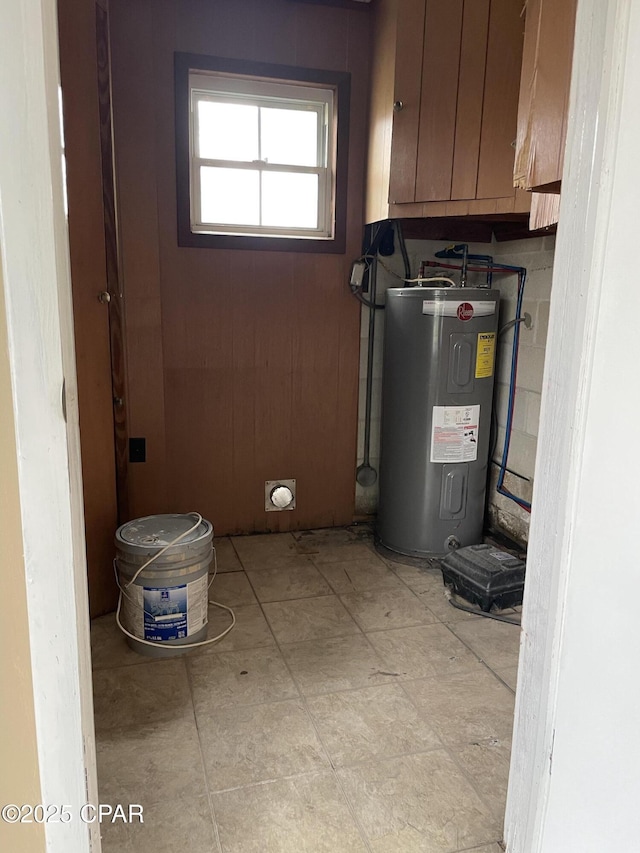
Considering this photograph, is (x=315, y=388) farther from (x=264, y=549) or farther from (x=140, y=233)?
(x=140, y=233)

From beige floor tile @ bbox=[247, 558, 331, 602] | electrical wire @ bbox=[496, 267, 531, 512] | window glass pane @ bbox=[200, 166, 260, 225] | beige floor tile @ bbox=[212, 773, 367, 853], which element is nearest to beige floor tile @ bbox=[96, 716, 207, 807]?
beige floor tile @ bbox=[212, 773, 367, 853]

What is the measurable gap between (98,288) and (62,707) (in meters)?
1.58

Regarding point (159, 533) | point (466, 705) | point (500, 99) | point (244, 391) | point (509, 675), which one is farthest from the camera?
point (244, 391)

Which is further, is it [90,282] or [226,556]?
[226,556]

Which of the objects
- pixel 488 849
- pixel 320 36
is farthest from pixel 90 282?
pixel 488 849

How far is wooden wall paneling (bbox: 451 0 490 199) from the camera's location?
2.38 meters

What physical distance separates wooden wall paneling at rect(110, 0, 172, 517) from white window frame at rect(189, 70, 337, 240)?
0.60ft

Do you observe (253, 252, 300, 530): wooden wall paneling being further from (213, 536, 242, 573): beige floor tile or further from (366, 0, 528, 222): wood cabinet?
(366, 0, 528, 222): wood cabinet

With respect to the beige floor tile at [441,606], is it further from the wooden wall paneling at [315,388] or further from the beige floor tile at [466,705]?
the wooden wall paneling at [315,388]

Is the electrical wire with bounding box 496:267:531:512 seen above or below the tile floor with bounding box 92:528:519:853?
above

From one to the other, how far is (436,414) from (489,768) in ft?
4.67

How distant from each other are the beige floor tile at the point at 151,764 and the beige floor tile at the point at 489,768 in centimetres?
68

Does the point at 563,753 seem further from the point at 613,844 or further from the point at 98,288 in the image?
the point at 98,288

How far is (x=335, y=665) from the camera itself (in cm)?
206
